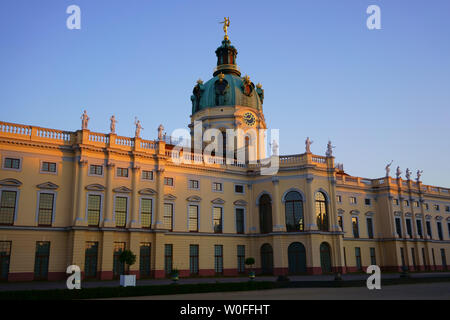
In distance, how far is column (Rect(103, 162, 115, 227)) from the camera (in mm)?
38688

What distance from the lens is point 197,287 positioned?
2681 cm

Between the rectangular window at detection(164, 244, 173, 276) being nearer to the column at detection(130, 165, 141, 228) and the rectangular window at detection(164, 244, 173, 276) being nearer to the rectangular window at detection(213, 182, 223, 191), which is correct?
the column at detection(130, 165, 141, 228)

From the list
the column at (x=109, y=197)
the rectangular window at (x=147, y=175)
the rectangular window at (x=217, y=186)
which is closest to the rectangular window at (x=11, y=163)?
the column at (x=109, y=197)

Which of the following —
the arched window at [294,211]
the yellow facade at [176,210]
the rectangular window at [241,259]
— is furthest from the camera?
the rectangular window at [241,259]

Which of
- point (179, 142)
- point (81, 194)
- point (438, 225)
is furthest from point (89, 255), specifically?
point (438, 225)

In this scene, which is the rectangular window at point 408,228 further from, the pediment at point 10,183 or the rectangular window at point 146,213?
the pediment at point 10,183

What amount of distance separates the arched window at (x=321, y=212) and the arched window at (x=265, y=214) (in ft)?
18.0

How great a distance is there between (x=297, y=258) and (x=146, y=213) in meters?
17.3

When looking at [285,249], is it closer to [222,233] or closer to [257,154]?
[222,233]

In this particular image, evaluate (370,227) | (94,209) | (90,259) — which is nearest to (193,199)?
(94,209)

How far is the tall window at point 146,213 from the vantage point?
4175 centimetres

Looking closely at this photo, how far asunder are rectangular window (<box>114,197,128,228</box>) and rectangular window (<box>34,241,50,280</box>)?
6603 mm

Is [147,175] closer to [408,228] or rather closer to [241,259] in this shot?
[241,259]
